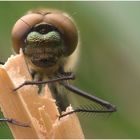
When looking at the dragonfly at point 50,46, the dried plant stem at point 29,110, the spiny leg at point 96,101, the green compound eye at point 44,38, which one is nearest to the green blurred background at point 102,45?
the spiny leg at point 96,101

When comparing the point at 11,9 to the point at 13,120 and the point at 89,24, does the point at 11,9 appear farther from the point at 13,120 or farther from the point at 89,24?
the point at 13,120

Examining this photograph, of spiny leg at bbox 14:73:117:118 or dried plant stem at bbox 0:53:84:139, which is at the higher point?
dried plant stem at bbox 0:53:84:139

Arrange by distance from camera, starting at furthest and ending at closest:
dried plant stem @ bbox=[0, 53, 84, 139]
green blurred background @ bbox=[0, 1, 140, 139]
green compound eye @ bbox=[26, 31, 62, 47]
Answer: green blurred background @ bbox=[0, 1, 140, 139], green compound eye @ bbox=[26, 31, 62, 47], dried plant stem @ bbox=[0, 53, 84, 139]

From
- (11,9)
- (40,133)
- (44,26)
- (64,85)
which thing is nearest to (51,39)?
(44,26)

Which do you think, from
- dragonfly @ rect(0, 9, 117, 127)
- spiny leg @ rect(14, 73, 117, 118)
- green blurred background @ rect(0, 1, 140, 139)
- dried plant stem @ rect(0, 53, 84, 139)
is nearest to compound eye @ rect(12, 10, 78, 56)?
dragonfly @ rect(0, 9, 117, 127)

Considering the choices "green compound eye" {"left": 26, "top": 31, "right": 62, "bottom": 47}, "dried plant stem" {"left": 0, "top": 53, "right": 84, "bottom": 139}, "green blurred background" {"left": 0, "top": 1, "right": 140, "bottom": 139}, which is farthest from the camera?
"green blurred background" {"left": 0, "top": 1, "right": 140, "bottom": 139}

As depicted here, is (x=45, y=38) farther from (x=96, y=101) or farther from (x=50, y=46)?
(x=96, y=101)

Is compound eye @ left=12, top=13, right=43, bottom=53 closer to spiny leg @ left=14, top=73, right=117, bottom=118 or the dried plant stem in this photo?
spiny leg @ left=14, top=73, right=117, bottom=118
